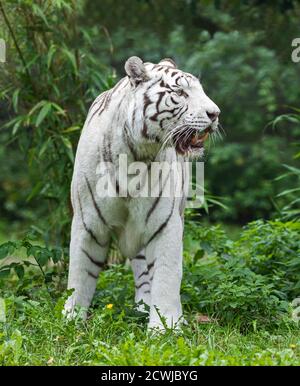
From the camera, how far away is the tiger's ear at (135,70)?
177 inches

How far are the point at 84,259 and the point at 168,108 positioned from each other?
961 mm

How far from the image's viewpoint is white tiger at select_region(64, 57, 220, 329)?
4.48 m

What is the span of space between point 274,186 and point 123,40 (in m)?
2.72

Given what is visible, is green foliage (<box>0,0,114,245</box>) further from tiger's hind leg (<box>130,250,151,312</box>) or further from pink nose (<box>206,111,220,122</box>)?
pink nose (<box>206,111,220,122</box>)

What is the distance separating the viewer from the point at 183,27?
10711mm

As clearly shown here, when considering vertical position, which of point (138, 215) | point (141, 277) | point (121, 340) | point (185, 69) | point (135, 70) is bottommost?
point (121, 340)

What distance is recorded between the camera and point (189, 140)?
14.9ft

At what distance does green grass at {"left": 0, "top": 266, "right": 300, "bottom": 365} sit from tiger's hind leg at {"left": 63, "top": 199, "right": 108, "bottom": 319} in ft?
0.36

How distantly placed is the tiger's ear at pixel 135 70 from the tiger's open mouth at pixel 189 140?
13.3 inches

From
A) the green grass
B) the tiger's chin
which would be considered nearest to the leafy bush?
the green grass

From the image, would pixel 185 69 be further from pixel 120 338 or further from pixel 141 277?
pixel 120 338

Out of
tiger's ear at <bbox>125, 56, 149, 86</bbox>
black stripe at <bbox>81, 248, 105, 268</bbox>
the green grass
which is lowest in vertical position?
the green grass

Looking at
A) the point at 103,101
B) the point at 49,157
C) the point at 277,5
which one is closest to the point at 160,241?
the point at 103,101

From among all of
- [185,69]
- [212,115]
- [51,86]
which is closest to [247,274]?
[212,115]
